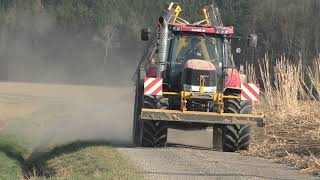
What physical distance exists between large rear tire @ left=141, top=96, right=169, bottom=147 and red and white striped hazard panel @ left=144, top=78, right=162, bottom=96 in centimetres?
13

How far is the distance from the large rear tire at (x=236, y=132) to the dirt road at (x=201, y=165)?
53 cm

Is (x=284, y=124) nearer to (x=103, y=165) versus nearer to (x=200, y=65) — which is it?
(x=200, y=65)

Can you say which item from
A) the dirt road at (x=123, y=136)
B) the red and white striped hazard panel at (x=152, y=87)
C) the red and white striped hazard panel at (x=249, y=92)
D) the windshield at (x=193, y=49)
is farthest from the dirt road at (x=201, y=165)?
the windshield at (x=193, y=49)

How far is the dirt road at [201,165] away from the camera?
35.2 feet

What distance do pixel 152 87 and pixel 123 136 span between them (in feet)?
14.8

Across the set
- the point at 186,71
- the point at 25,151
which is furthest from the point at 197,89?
the point at 25,151

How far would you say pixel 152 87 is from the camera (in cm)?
1409

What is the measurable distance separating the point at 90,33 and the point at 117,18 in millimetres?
4957

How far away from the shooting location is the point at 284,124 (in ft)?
58.3

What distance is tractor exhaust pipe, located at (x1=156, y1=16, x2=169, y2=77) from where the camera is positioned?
48.3 feet

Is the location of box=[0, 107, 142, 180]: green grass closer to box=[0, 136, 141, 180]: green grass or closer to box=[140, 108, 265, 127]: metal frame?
box=[0, 136, 141, 180]: green grass

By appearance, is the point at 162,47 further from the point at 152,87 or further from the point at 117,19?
the point at 117,19

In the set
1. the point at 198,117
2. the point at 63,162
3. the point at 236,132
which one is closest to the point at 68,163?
the point at 63,162

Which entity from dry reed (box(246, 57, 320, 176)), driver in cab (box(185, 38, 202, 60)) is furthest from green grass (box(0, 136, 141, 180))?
dry reed (box(246, 57, 320, 176))
